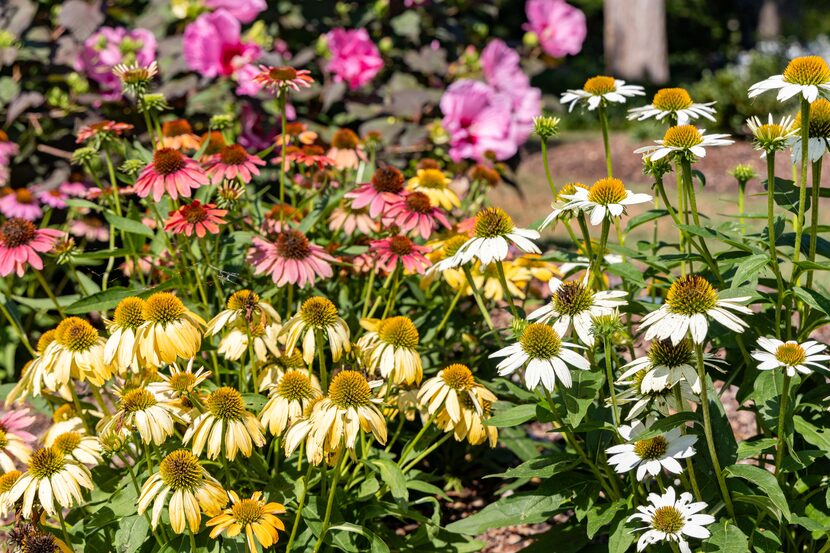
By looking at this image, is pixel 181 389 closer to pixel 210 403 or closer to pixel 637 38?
pixel 210 403

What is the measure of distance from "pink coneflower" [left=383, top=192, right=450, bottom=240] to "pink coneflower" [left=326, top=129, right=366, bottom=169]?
48 centimetres

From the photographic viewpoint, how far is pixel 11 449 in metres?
2.10

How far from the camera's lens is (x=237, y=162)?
244cm

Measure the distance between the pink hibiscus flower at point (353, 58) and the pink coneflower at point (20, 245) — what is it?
5.44 ft

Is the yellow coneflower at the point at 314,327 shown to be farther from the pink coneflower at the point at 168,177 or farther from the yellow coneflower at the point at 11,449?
the yellow coneflower at the point at 11,449

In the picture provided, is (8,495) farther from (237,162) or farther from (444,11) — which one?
(444,11)

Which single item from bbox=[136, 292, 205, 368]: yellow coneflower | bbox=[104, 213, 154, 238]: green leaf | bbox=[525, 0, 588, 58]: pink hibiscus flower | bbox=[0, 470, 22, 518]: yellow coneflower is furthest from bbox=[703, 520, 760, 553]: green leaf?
bbox=[525, 0, 588, 58]: pink hibiscus flower

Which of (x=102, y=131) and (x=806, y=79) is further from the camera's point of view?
(x=102, y=131)

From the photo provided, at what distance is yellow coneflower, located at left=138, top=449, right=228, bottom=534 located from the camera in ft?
5.66

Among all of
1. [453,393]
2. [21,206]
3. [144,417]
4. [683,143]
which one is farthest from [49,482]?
[21,206]

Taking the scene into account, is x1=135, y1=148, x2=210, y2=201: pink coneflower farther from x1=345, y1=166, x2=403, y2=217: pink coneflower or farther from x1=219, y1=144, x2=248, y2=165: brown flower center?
x1=345, y1=166, x2=403, y2=217: pink coneflower

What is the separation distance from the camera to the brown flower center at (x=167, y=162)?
2.23m

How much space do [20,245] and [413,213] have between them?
0.99m

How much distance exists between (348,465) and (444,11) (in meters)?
2.56
